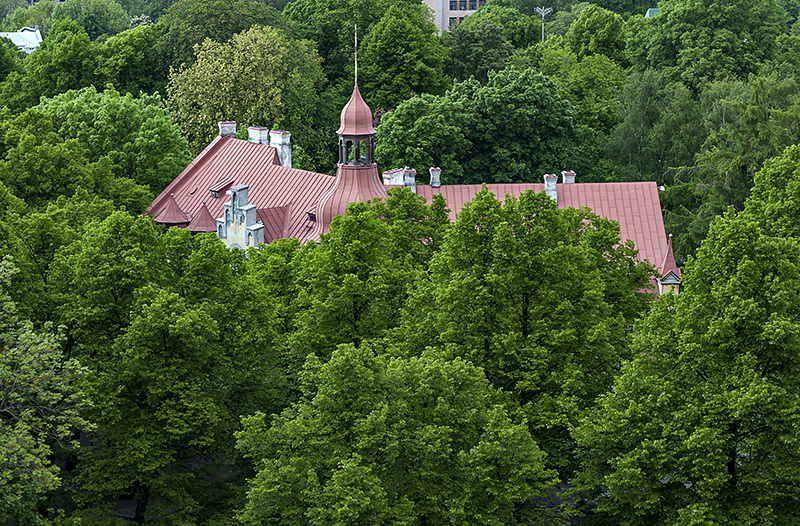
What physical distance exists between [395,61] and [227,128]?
1861 cm

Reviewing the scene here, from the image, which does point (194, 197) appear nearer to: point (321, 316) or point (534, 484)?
point (321, 316)

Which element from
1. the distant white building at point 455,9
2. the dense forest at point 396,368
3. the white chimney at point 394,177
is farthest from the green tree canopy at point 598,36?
the dense forest at point 396,368

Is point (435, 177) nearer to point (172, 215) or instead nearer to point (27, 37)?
point (172, 215)

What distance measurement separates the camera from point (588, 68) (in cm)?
8900

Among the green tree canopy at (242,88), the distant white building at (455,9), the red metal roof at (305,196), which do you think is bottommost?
the red metal roof at (305,196)

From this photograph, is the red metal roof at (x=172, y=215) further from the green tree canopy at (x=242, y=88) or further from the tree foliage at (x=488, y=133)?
the green tree canopy at (x=242, y=88)

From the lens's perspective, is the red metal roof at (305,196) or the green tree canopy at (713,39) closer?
the red metal roof at (305,196)

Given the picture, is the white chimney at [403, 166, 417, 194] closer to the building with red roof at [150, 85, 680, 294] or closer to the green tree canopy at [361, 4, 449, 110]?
the building with red roof at [150, 85, 680, 294]

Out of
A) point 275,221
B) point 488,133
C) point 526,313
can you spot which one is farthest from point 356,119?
point 526,313

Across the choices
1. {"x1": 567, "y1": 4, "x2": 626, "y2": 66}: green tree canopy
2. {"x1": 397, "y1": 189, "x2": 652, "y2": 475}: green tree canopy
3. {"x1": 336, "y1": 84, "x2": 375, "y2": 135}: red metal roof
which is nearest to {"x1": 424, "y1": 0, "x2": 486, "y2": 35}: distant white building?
{"x1": 567, "y1": 4, "x2": 626, "y2": 66}: green tree canopy

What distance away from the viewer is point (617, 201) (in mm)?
59875

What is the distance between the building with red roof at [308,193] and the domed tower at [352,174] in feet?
0.15

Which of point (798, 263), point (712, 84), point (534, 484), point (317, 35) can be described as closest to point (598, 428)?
point (534, 484)

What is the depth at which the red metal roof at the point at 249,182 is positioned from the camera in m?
59.1
